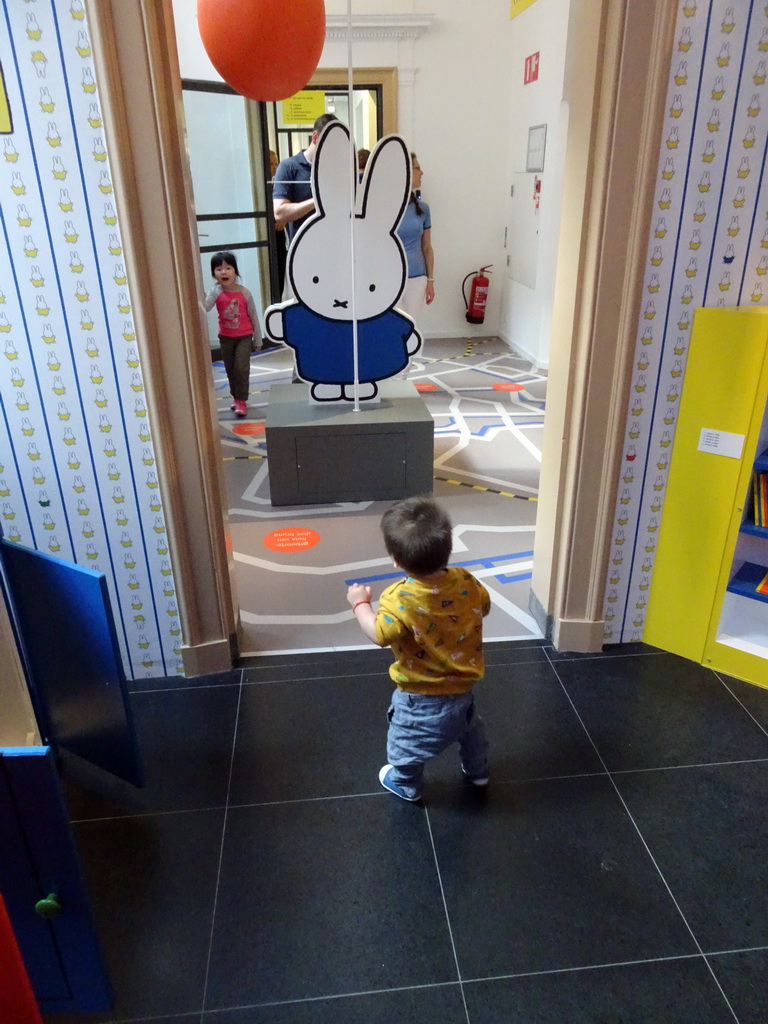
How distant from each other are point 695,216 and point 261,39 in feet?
4.70

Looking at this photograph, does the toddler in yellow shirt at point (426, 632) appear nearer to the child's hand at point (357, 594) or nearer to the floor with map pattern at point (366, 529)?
the child's hand at point (357, 594)

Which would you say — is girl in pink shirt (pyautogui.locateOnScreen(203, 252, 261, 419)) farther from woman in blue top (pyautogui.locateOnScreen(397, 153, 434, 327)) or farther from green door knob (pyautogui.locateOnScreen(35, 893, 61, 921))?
green door knob (pyautogui.locateOnScreen(35, 893, 61, 921))

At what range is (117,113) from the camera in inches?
81.7

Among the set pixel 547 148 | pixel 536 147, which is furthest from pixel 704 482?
pixel 536 147

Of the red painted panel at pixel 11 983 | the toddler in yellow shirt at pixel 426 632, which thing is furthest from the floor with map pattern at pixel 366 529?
the red painted panel at pixel 11 983

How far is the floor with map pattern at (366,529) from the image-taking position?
3.15 meters

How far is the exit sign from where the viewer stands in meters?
6.60

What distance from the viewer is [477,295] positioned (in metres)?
8.04

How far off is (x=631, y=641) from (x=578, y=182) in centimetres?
170

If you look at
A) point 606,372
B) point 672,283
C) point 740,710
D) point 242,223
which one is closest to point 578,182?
point 672,283

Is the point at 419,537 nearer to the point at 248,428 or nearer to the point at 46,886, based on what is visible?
the point at 46,886

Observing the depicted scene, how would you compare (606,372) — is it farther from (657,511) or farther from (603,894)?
(603,894)

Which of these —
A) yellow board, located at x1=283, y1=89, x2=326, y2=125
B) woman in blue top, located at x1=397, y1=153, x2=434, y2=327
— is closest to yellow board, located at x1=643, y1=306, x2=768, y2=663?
woman in blue top, located at x1=397, y1=153, x2=434, y2=327

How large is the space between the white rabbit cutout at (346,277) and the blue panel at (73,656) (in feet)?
6.88
